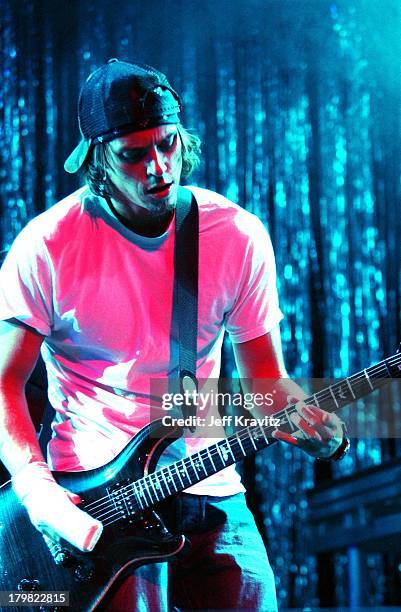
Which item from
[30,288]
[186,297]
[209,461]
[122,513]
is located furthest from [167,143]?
[122,513]

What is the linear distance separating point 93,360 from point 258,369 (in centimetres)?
44

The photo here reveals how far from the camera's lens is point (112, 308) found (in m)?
2.05

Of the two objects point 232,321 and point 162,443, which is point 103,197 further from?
point 162,443

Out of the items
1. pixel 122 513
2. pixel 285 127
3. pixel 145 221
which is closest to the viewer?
pixel 122 513

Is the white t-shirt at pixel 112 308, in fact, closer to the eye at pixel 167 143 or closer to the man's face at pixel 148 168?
the man's face at pixel 148 168

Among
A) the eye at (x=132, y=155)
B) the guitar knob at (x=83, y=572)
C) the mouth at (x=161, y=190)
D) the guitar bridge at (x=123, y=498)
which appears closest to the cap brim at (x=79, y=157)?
the eye at (x=132, y=155)

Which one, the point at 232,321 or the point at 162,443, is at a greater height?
the point at 232,321

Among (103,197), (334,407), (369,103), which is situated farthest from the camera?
(369,103)

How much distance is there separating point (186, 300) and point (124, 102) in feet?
1.73

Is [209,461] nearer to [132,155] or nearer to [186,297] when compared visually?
[186,297]

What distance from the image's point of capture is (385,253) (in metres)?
2.84

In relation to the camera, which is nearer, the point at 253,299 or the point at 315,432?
the point at 315,432

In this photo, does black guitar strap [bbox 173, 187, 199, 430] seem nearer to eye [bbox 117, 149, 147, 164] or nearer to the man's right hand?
eye [bbox 117, 149, 147, 164]

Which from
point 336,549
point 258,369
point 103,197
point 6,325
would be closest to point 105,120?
point 103,197
